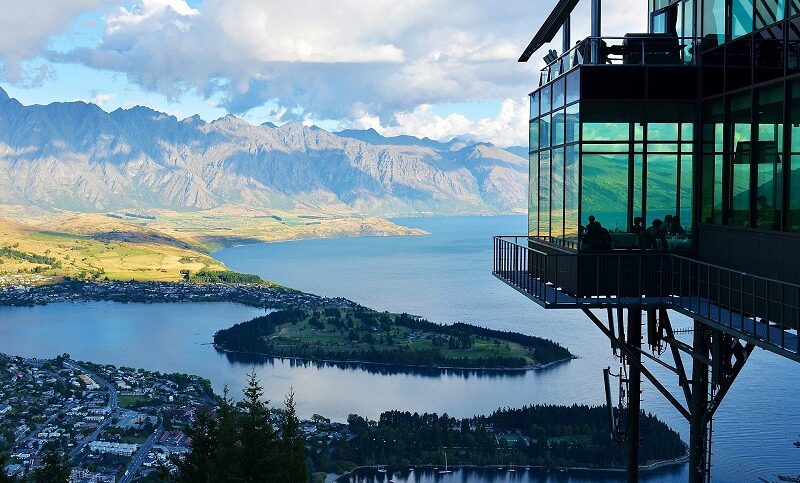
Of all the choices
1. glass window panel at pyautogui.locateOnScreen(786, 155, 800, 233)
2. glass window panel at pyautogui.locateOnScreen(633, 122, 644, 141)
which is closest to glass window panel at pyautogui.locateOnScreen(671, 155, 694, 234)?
glass window panel at pyautogui.locateOnScreen(633, 122, 644, 141)

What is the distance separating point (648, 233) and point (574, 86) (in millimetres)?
Answer: 2674

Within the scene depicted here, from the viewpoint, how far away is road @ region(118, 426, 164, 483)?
6726 cm

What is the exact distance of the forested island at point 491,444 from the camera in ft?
245

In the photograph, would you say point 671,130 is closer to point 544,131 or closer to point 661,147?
point 661,147

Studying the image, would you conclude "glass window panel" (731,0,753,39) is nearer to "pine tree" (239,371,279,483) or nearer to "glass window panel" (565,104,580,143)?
"glass window panel" (565,104,580,143)

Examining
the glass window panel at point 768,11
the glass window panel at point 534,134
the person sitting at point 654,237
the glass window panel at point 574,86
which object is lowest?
the person sitting at point 654,237

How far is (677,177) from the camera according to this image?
1591 centimetres

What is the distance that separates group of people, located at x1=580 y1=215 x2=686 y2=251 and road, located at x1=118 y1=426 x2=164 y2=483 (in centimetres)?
5569

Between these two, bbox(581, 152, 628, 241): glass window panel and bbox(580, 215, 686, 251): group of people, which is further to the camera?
bbox(580, 215, 686, 251): group of people

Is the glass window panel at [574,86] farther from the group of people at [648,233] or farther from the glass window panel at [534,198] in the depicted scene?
the glass window panel at [534,198]

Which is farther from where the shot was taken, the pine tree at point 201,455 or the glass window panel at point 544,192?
the pine tree at point 201,455

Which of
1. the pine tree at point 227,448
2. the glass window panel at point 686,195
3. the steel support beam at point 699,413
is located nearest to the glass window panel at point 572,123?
the glass window panel at point 686,195

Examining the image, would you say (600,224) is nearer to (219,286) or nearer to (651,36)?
(651,36)

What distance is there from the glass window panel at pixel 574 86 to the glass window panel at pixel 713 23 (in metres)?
2.10
